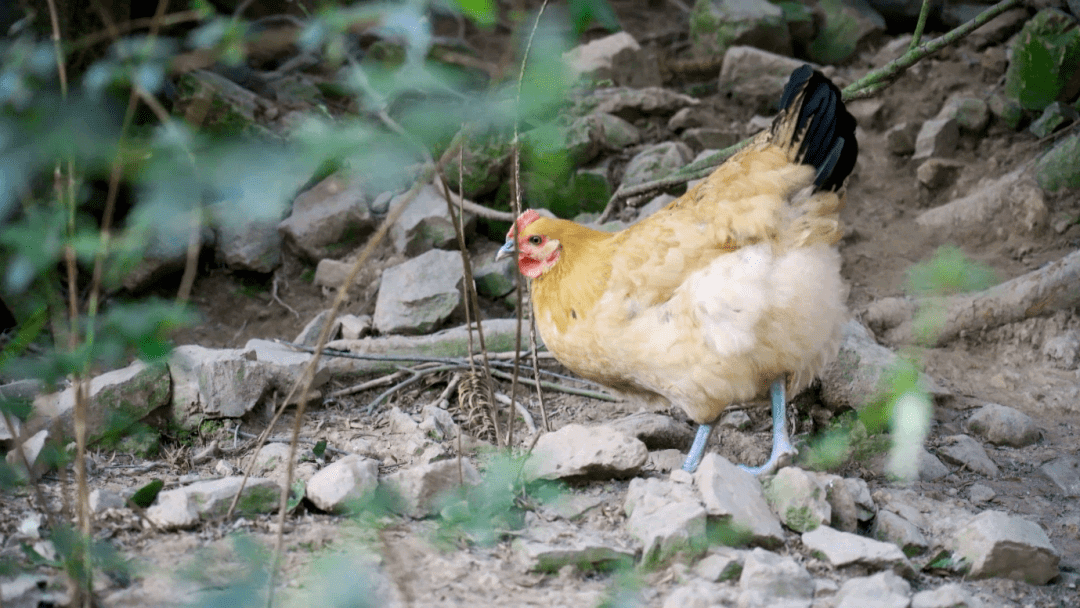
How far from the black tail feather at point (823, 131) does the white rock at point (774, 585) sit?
163 cm

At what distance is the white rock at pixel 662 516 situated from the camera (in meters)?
2.46

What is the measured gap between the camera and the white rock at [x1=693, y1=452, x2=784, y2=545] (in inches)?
101

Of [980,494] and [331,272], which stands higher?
[980,494]

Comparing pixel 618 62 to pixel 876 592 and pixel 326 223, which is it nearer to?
pixel 326 223

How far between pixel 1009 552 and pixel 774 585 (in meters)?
0.79

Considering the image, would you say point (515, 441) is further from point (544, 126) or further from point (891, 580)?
point (544, 126)

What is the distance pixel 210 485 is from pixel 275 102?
3.79 m

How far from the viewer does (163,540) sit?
2.39 meters

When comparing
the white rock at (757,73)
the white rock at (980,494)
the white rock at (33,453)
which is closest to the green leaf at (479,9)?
the white rock at (33,453)

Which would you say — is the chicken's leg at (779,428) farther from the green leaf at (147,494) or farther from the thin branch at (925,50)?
the green leaf at (147,494)

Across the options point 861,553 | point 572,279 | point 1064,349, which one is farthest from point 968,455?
point 572,279

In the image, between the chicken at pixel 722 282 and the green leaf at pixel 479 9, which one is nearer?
the green leaf at pixel 479 9

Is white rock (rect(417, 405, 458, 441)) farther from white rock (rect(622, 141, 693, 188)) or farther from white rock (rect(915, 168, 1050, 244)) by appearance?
white rock (rect(915, 168, 1050, 244))

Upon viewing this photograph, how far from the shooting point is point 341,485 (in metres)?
2.61
